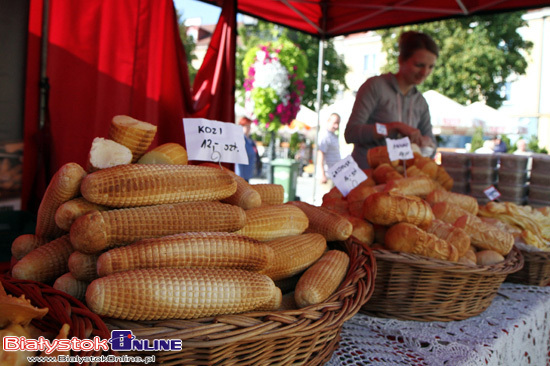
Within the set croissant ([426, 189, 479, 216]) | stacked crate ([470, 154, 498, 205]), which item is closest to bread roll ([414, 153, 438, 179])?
croissant ([426, 189, 479, 216])

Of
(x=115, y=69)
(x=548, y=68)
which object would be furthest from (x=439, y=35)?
(x=115, y=69)

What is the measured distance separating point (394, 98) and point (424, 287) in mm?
1850

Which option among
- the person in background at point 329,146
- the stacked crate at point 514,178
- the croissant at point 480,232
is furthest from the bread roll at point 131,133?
the person in background at point 329,146

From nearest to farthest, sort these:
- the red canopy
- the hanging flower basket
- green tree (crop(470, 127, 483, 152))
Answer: the red canopy, the hanging flower basket, green tree (crop(470, 127, 483, 152))

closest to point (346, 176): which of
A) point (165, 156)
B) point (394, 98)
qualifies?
point (165, 156)

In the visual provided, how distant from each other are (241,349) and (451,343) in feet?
2.03

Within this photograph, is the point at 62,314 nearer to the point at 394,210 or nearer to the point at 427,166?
the point at 394,210

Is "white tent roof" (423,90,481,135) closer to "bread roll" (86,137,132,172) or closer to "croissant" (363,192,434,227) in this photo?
"croissant" (363,192,434,227)

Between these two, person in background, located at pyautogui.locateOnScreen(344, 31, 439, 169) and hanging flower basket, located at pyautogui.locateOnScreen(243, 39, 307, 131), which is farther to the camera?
hanging flower basket, located at pyautogui.locateOnScreen(243, 39, 307, 131)

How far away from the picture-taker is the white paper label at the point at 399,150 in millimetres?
1938

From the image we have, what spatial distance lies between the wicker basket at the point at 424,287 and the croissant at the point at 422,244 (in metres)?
0.08

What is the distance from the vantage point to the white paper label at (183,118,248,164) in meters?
1.21

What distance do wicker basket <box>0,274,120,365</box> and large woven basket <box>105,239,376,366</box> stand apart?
0.23ft

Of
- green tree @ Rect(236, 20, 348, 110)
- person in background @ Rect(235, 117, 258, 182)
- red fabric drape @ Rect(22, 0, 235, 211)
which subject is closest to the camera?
red fabric drape @ Rect(22, 0, 235, 211)
